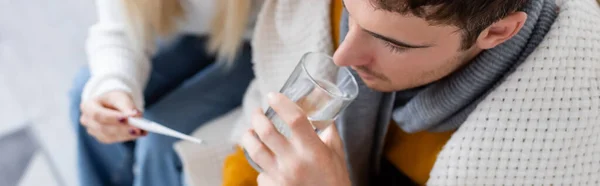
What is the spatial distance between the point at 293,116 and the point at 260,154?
0.07 m

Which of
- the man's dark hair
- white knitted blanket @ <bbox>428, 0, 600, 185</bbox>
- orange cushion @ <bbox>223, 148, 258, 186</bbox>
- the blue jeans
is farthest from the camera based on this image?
the blue jeans

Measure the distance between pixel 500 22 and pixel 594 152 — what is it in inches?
9.0

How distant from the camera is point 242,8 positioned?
0.88 m

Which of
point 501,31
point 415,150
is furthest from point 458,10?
point 415,150

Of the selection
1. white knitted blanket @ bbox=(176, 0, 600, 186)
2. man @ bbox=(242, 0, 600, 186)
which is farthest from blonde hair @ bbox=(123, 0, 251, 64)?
white knitted blanket @ bbox=(176, 0, 600, 186)

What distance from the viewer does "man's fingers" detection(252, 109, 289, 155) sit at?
637 mm

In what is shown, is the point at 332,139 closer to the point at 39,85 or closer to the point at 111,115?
the point at 111,115

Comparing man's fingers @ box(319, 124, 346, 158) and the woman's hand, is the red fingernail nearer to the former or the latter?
the woman's hand

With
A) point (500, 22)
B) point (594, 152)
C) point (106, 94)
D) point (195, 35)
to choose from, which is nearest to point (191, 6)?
point (195, 35)

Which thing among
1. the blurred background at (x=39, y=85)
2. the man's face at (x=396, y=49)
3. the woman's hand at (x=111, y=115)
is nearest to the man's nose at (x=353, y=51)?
the man's face at (x=396, y=49)

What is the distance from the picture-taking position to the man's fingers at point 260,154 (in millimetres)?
658

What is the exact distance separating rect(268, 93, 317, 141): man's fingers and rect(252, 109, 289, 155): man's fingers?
0.02 m

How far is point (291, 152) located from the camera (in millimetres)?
642

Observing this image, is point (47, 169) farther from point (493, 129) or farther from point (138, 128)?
point (493, 129)
